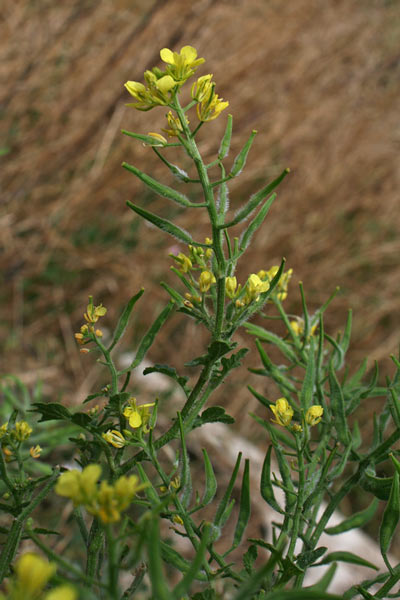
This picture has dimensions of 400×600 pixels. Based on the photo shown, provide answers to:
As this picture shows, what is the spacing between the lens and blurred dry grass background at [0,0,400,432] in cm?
209

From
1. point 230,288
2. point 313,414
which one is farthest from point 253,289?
point 313,414

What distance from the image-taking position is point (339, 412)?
0.64 m

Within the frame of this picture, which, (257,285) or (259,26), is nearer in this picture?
(257,285)

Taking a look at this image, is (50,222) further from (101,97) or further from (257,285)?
(257,285)

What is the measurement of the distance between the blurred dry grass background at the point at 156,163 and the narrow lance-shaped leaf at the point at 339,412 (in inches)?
53.5

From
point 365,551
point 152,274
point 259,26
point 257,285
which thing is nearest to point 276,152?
point 259,26

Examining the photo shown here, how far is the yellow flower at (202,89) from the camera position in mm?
557

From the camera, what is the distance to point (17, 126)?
2174 mm

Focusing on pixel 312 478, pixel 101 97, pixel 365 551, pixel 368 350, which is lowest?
pixel 365 551

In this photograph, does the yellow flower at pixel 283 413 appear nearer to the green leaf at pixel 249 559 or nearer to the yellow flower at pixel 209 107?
the green leaf at pixel 249 559

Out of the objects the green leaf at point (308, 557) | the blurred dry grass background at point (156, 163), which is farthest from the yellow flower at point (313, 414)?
the blurred dry grass background at point (156, 163)

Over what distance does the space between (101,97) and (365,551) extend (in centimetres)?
192

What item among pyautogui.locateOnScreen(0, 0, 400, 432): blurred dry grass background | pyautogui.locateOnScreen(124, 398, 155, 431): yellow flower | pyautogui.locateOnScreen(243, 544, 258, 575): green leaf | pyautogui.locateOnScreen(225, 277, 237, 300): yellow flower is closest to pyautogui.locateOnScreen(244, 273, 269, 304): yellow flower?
pyautogui.locateOnScreen(225, 277, 237, 300): yellow flower

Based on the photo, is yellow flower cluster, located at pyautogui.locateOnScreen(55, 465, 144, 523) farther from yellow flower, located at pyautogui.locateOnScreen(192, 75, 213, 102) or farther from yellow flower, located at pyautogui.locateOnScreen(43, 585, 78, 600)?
yellow flower, located at pyautogui.locateOnScreen(192, 75, 213, 102)
